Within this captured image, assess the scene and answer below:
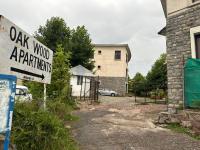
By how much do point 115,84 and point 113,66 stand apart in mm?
2979

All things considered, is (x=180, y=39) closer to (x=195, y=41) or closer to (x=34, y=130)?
(x=195, y=41)

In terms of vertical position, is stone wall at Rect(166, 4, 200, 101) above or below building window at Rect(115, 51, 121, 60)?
below

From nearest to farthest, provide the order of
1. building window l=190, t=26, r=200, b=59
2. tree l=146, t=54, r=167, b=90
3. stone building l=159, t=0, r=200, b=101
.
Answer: building window l=190, t=26, r=200, b=59, stone building l=159, t=0, r=200, b=101, tree l=146, t=54, r=167, b=90

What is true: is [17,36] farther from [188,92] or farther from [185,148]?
[188,92]

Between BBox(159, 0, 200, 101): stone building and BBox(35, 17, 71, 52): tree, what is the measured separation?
1659cm

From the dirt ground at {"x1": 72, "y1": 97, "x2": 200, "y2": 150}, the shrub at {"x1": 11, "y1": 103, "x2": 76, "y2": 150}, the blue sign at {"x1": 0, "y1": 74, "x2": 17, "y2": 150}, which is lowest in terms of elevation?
the dirt ground at {"x1": 72, "y1": 97, "x2": 200, "y2": 150}

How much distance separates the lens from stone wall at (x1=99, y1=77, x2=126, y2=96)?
3419 centimetres

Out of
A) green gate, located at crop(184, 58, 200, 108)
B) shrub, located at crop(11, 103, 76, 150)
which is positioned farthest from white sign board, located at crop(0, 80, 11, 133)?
green gate, located at crop(184, 58, 200, 108)

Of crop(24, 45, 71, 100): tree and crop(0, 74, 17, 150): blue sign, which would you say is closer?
crop(0, 74, 17, 150): blue sign

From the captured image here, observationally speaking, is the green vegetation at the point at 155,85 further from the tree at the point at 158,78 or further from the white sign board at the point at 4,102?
the white sign board at the point at 4,102

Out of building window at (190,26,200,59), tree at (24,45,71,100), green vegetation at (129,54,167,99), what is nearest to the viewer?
tree at (24,45,71,100)

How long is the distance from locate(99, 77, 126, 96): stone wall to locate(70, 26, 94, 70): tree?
9293 mm

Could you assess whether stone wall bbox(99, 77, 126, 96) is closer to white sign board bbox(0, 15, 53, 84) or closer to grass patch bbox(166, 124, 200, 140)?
grass patch bbox(166, 124, 200, 140)

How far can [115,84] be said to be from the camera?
34.5 meters
